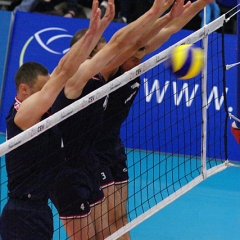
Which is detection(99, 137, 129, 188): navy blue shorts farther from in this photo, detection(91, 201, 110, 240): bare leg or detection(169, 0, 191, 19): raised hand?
detection(169, 0, 191, 19): raised hand

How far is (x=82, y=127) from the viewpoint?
5039mm

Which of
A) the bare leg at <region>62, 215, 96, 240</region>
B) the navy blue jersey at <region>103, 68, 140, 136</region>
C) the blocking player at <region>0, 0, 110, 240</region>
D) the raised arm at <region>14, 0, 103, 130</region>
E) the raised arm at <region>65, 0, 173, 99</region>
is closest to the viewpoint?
the raised arm at <region>14, 0, 103, 130</region>

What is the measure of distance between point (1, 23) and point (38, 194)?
6147 mm

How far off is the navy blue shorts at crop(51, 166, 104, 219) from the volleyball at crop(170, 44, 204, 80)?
1.12 meters

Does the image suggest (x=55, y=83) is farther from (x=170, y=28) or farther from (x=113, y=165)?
(x=170, y=28)

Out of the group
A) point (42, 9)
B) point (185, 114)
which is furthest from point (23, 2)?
point (185, 114)

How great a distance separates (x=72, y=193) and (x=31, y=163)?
68 cm

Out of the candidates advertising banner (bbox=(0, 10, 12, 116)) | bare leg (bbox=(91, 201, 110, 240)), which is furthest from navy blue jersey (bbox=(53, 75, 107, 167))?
advertising banner (bbox=(0, 10, 12, 116))

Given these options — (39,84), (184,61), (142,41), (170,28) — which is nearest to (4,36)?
(170,28)

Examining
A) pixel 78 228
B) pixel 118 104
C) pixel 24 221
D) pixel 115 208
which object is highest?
pixel 118 104

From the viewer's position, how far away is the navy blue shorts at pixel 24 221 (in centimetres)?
443

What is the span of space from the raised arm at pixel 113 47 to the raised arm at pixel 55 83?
26 centimetres

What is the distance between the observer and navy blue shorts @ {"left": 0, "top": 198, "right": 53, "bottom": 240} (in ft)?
14.5

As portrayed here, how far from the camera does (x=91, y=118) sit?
5.06 meters
